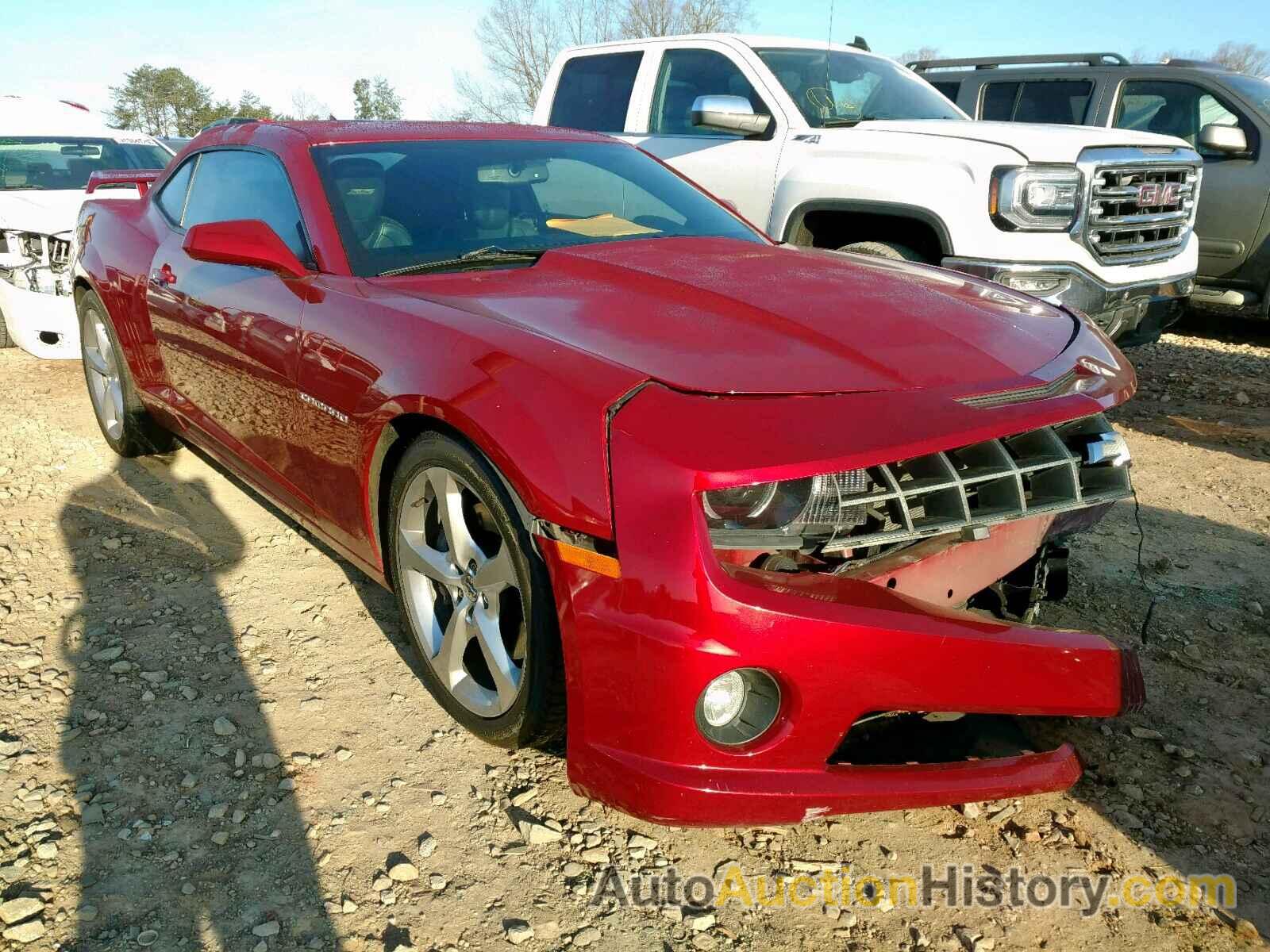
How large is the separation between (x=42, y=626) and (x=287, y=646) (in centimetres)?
83

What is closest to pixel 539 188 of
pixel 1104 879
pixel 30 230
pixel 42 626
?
pixel 42 626

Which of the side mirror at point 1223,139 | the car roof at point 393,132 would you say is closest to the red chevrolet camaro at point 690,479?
the car roof at point 393,132

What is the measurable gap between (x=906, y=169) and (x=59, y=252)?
504 cm

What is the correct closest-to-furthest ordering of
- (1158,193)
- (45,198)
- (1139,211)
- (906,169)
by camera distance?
(906,169)
(1139,211)
(1158,193)
(45,198)

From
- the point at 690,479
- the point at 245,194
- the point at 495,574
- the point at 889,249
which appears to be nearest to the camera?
the point at 690,479

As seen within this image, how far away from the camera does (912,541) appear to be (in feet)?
7.36

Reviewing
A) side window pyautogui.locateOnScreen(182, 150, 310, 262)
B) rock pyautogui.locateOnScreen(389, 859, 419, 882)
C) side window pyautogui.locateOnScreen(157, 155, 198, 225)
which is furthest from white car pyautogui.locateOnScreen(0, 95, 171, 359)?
rock pyautogui.locateOnScreen(389, 859, 419, 882)

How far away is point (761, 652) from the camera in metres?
1.88

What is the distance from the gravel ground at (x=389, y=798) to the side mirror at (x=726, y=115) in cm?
300

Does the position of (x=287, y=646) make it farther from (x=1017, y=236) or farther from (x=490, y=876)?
(x=1017, y=236)

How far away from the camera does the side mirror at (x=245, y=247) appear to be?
296 cm

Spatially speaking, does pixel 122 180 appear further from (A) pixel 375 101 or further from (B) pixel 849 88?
(A) pixel 375 101

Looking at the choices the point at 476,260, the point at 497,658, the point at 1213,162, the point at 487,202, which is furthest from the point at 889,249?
the point at 1213,162

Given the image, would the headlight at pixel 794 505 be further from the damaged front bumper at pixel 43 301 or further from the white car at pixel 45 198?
the damaged front bumper at pixel 43 301
